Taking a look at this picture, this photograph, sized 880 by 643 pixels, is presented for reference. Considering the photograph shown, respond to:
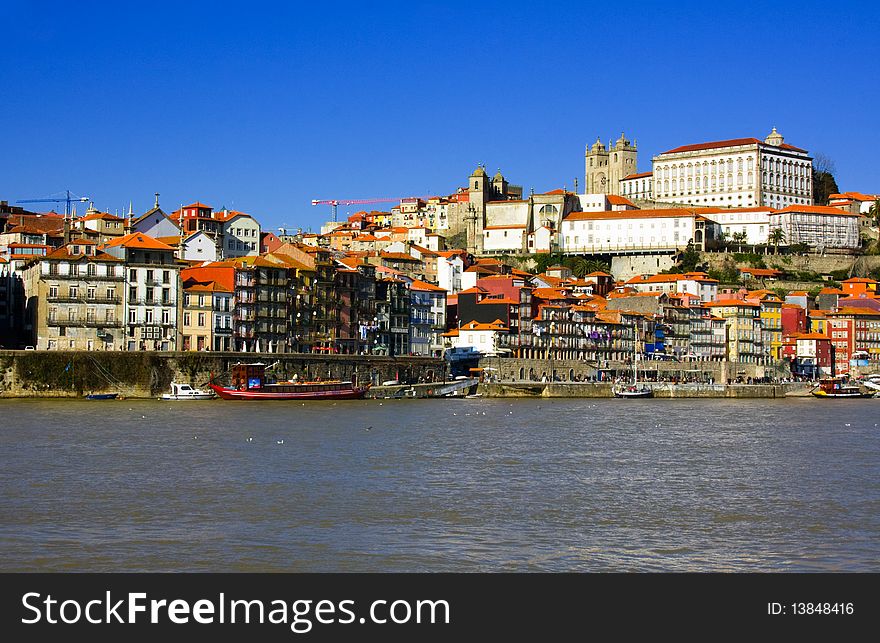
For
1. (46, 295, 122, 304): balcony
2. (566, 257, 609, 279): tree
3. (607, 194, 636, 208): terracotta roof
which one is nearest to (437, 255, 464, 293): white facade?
(566, 257, 609, 279): tree

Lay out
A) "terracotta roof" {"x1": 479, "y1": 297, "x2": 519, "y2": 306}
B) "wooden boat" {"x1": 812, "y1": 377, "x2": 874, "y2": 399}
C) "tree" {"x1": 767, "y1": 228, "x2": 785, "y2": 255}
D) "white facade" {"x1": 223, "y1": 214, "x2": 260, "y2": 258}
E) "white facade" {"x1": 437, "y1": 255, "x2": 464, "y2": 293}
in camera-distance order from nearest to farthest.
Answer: "terracotta roof" {"x1": 479, "y1": 297, "x2": 519, "y2": 306} < "wooden boat" {"x1": 812, "y1": 377, "x2": 874, "y2": 399} < "white facade" {"x1": 223, "y1": 214, "x2": 260, "y2": 258} < "white facade" {"x1": 437, "y1": 255, "x2": 464, "y2": 293} < "tree" {"x1": 767, "y1": 228, "x2": 785, "y2": 255}

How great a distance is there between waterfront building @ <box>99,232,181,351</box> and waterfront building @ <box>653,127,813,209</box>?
9737 cm

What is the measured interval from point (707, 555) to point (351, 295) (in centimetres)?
6752

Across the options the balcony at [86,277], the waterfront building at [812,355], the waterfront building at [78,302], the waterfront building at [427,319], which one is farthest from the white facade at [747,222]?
the waterfront building at [78,302]

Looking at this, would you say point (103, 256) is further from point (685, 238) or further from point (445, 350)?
point (685, 238)

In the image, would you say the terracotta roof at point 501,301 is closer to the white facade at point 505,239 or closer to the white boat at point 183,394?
the white boat at point 183,394

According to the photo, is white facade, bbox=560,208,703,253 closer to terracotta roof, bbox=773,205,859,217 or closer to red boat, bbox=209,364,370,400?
terracotta roof, bbox=773,205,859,217

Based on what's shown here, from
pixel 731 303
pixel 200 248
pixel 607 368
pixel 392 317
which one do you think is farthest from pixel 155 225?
pixel 731 303

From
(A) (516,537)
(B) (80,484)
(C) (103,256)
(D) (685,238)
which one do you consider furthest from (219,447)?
(D) (685,238)

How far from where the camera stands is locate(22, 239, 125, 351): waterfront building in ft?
239

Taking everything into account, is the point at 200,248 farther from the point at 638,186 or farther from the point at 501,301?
the point at 638,186

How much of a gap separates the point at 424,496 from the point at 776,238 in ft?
403

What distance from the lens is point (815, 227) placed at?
484 ft

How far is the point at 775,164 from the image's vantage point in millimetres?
162750
